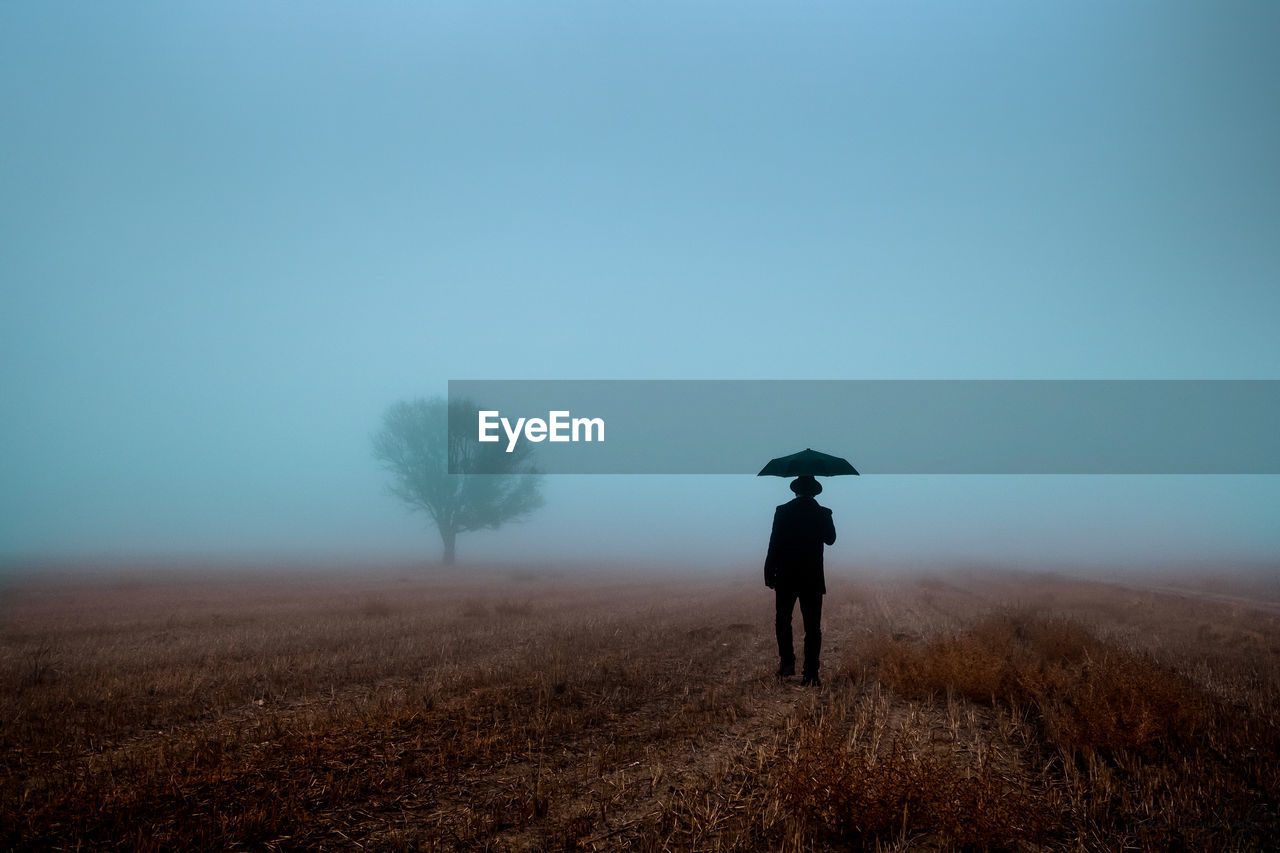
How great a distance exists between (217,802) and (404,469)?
40381 millimetres

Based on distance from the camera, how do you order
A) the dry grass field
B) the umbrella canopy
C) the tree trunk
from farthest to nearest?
the tree trunk → the umbrella canopy → the dry grass field

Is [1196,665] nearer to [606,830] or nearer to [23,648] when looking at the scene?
[606,830]

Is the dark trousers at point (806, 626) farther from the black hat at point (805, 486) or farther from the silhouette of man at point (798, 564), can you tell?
the black hat at point (805, 486)

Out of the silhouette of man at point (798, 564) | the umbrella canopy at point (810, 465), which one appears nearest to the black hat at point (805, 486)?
the silhouette of man at point (798, 564)

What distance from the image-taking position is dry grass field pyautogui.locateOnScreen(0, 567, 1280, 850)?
364 cm

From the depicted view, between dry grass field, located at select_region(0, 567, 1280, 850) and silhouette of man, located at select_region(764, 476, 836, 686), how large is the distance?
2.20ft

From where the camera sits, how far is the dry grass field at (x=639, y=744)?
11.9 ft

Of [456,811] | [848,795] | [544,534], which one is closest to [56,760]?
[456,811]

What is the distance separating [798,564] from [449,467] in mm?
37175

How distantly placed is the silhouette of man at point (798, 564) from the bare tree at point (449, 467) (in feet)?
119

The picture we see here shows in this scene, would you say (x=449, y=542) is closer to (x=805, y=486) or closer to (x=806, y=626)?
(x=805, y=486)

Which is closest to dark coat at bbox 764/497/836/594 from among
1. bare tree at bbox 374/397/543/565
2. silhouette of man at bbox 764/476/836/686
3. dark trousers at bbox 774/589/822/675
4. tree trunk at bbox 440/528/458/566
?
silhouette of man at bbox 764/476/836/686

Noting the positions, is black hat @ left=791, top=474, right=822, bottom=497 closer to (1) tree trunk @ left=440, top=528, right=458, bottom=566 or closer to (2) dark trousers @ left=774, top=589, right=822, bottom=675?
(2) dark trousers @ left=774, top=589, right=822, bottom=675

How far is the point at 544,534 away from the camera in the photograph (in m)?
122
